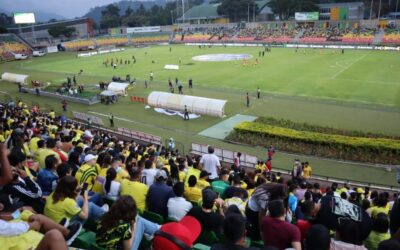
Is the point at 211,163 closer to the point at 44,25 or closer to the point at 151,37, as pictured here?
the point at 151,37

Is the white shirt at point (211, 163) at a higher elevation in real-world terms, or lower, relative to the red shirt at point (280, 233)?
lower

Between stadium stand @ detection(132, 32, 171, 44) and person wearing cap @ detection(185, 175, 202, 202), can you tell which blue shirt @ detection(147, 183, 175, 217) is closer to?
person wearing cap @ detection(185, 175, 202, 202)

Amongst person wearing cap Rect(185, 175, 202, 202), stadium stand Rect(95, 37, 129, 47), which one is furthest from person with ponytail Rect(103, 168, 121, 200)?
stadium stand Rect(95, 37, 129, 47)

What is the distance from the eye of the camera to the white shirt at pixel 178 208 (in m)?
7.52

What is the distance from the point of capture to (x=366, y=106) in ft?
105

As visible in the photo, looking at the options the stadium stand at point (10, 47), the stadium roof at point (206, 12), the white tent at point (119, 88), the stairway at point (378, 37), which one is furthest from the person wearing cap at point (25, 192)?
the stadium roof at point (206, 12)

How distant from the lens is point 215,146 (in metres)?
25.2

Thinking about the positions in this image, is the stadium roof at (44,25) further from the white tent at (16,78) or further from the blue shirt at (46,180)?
the blue shirt at (46,180)

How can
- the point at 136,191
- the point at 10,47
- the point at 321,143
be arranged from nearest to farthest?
the point at 136,191
the point at 321,143
the point at 10,47

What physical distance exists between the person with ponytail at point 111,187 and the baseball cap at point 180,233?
2.53m

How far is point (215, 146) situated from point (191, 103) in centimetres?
783

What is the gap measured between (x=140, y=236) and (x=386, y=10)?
381 feet

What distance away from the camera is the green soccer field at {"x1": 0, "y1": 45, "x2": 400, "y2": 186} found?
26.6 m

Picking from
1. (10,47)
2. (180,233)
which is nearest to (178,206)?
(180,233)
